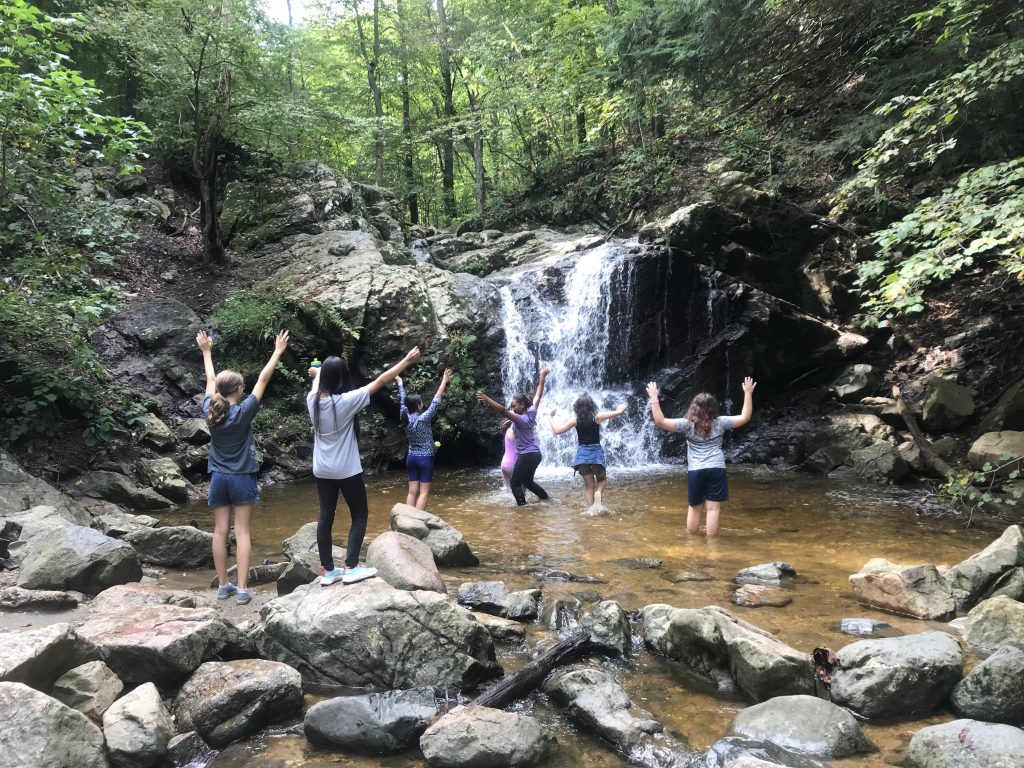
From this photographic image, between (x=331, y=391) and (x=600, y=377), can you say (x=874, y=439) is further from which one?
(x=331, y=391)

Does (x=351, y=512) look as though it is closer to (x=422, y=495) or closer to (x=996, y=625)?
(x=422, y=495)

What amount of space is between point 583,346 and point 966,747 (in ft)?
41.2

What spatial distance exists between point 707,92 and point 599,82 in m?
4.22

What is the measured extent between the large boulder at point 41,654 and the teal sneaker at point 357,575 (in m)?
1.59

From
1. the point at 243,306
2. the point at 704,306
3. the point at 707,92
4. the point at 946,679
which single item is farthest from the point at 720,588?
the point at 707,92

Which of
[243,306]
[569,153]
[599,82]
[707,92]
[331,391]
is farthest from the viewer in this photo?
[569,153]

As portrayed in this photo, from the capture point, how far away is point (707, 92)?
15281mm

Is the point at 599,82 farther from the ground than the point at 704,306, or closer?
farther from the ground

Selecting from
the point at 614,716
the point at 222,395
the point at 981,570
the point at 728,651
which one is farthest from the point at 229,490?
the point at 981,570

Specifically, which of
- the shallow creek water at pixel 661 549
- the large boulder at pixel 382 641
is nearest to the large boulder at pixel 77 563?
the shallow creek water at pixel 661 549

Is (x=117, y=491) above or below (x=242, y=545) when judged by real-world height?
below

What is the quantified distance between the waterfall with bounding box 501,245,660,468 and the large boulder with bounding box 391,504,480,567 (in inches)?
297

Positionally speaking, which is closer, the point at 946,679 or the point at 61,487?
the point at 946,679

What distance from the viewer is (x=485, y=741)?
10.9 feet
